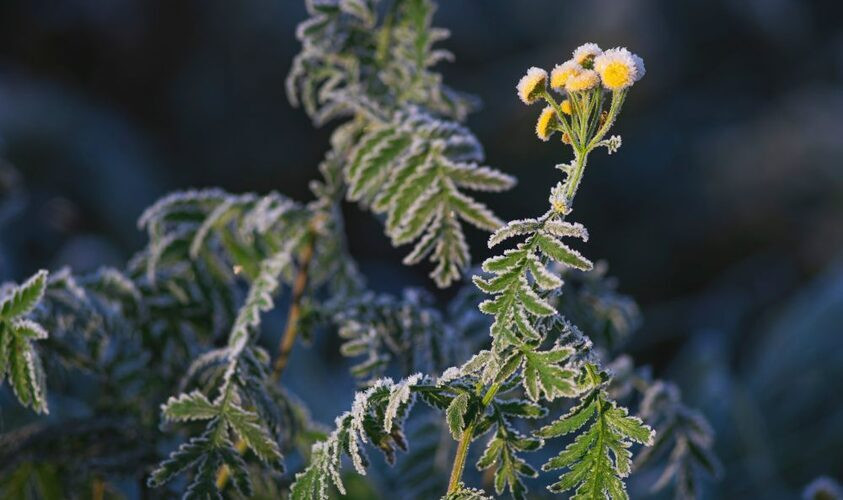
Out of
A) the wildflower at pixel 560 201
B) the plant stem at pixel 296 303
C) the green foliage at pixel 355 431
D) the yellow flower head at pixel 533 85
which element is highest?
the plant stem at pixel 296 303

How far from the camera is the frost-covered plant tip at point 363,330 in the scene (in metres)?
0.91

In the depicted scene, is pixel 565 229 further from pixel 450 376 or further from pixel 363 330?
pixel 363 330

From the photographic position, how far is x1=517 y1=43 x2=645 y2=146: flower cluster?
33.6 inches

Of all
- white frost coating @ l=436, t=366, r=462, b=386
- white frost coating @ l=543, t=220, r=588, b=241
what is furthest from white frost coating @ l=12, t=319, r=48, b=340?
white frost coating @ l=543, t=220, r=588, b=241

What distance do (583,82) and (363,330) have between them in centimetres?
56

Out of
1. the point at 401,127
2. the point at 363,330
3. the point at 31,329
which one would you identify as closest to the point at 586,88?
the point at 401,127

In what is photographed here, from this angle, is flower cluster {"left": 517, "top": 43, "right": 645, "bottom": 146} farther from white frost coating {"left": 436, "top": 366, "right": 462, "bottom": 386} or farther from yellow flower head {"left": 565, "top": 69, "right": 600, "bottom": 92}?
white frost coating {"left": 436, "top": 366, "right": 462, "bottom": 386}

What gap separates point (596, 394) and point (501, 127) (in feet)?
13.6

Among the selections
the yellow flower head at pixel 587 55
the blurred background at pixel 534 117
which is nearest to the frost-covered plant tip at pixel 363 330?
the yellow flower head at pixel 587 55

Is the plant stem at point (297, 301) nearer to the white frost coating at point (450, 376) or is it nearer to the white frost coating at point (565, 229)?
the white frost coating at point (450, 376)

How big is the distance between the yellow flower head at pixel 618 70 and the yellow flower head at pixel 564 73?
21 mm

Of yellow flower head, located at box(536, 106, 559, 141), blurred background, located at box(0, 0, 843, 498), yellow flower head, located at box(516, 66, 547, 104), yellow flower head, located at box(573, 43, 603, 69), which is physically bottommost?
yellow flower head, located at box(536, 106, 559, 141)

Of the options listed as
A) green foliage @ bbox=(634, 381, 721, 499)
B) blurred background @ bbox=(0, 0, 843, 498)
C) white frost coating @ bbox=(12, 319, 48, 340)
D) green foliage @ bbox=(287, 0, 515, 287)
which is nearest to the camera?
white frost coating @ bbox=(12, 319, 48, 340)

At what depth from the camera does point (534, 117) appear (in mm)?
4859
